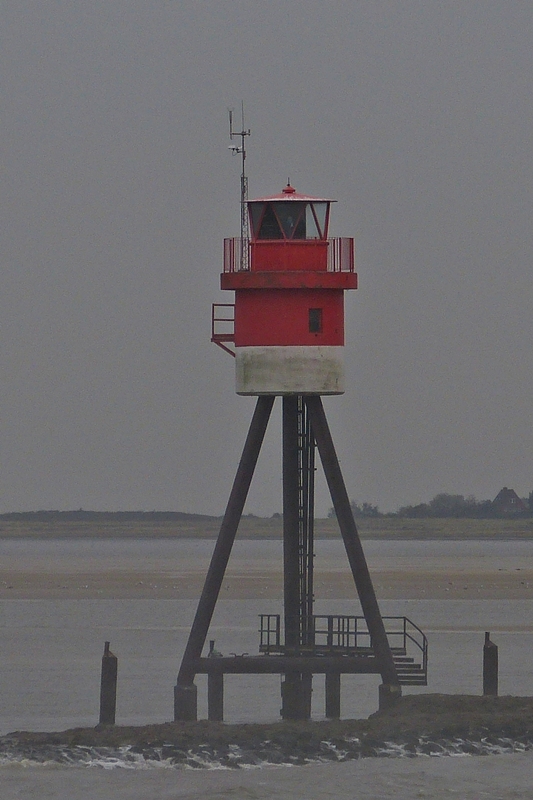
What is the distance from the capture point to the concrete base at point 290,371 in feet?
100.0

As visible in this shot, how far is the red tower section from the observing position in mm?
30516

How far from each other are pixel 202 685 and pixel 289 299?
1477 cm

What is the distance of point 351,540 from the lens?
30656 mm

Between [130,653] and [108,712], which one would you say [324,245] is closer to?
[108,712]

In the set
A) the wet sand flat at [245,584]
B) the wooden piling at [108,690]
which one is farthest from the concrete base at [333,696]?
the wet sand flat at [245,584]

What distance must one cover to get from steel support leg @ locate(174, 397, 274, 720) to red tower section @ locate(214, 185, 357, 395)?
772 millimetres

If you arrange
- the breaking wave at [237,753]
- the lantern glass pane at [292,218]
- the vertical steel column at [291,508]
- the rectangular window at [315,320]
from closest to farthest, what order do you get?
the breaking wave at [237,753], the rectangular window at [315,320], the lantern glass pane at [292,218], the vertical steel column at [291,508]

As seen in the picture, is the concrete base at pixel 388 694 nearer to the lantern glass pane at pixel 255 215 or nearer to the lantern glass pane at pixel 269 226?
the lantern glass pane at pixel 269 226

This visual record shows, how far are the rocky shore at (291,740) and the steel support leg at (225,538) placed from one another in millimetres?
1230

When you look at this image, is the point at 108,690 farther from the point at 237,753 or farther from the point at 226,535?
the point at 226,535

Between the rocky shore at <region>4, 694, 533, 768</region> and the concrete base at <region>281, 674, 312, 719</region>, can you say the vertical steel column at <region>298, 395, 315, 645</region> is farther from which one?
the rocky shore at <region>4, 694, 533, 768</region>

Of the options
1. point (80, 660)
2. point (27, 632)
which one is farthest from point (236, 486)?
point (27, 632)

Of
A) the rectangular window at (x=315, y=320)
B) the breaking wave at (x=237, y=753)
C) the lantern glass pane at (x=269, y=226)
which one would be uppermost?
the lantern glass pane at (x=269, y=226)

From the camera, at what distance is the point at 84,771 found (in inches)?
1084
